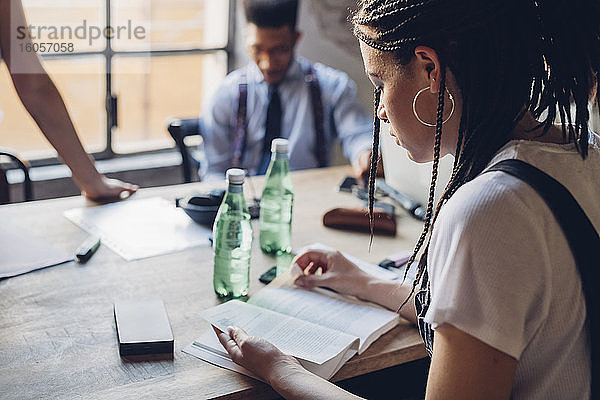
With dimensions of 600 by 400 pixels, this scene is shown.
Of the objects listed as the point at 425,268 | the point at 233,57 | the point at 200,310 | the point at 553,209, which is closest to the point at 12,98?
the point at 233,57

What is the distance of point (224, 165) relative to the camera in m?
2.83

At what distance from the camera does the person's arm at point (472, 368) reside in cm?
91

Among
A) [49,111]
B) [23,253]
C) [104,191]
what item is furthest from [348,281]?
[49,111]

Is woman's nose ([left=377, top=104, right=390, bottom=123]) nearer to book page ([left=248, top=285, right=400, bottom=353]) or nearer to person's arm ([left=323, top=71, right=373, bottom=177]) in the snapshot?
book page ([left=248, top=285, right=400, bottom=353])

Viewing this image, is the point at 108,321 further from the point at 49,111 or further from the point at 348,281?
the point at 49,111

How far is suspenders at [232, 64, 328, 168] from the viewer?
9.29 ft

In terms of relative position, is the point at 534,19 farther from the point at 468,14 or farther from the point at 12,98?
the point at 12,98

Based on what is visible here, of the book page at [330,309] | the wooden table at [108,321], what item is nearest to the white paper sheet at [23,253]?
the wooden table at [108,321]

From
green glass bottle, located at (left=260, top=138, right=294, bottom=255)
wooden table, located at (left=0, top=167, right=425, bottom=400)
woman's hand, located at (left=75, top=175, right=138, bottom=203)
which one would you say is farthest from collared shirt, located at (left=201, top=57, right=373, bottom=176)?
green glass bottle, located at (left=260, top=138, right=294, bottom=255)

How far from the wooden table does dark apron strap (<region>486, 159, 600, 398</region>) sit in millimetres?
453

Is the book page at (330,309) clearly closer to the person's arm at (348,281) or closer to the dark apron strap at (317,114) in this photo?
the person's arm at (348,281)

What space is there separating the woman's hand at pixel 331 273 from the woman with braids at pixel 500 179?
1.19ft

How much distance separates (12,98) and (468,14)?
2681mm

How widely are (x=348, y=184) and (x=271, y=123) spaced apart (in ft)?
2.45
